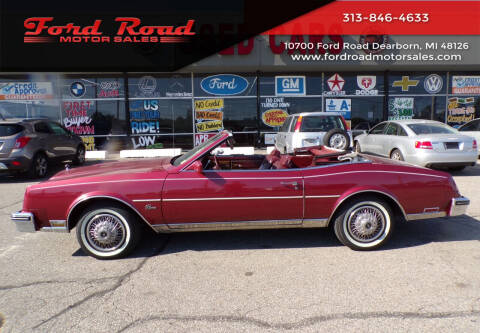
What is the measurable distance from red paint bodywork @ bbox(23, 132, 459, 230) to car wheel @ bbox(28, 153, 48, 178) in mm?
5753

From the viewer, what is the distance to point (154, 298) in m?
2.94

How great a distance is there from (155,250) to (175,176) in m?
1.02

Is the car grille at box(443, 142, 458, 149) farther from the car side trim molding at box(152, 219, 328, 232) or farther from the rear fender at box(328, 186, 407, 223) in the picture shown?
the car side trim molding at box(152, 219, 328, 232)

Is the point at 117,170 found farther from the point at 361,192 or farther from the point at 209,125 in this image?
the point at 209,125

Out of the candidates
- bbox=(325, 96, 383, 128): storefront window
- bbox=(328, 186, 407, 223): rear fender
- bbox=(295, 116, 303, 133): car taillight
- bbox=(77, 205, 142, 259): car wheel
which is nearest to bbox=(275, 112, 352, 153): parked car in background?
bbox=(295, 116, 303, 133): car taillight

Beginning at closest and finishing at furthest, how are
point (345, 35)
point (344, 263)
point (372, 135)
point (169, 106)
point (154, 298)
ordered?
point (154, 298)
point (344, 263)
point (372, 135)
point (345, 35)
point (169, 106)

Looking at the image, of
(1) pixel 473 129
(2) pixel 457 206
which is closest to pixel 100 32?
(2) pixel 457 206

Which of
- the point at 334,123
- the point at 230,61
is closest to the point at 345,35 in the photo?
the point at 230,61

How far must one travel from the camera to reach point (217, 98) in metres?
15.1

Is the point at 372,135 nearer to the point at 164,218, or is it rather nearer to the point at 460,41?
the point at 460,41

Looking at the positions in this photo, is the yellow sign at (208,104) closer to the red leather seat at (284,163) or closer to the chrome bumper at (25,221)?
the red leather seat at (284,163)

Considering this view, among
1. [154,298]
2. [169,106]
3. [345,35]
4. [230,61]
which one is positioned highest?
[345,35]

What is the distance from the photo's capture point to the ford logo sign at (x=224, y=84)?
49.0ft

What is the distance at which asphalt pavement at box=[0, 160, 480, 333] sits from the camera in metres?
2.58
